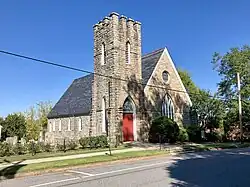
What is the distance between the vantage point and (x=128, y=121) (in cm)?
2683

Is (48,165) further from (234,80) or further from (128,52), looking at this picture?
(234,80)

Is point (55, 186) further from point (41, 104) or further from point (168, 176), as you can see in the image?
point (41, 104)

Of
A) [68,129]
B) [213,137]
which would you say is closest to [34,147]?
[68,129]

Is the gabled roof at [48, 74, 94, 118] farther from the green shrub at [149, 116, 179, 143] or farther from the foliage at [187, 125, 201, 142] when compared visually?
the foliage at [187, 125, 201, 142]

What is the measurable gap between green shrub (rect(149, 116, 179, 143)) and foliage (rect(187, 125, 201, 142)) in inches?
100

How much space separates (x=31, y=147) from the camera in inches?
758

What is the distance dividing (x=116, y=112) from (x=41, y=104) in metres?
33.1

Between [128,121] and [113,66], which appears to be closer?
[113,66]

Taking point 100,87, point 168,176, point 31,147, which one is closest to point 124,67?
point 100,87

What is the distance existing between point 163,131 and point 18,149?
12.9 meters

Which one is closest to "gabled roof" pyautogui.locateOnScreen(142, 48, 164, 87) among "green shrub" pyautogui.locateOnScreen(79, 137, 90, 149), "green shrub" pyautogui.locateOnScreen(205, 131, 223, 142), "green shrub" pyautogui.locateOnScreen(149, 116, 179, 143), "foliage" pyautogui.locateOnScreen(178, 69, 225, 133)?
"green shrub" pyautogui.locateOnScreen(149, 116, 179, 143)

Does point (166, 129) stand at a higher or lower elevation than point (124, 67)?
lower

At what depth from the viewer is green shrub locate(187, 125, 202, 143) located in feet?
95.4

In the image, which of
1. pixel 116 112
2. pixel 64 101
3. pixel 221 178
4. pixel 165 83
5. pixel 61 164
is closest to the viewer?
pixel 221 178
